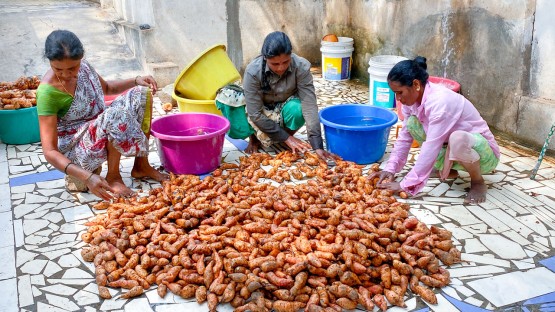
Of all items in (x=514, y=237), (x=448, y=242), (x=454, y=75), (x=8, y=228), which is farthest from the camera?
(x=454, y=75)

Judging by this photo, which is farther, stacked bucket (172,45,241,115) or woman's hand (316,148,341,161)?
stacked bucket (172,45,241,115)

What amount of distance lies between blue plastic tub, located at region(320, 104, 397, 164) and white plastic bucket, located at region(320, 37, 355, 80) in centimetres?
251

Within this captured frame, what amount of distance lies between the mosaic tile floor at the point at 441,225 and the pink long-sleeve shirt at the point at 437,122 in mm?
225

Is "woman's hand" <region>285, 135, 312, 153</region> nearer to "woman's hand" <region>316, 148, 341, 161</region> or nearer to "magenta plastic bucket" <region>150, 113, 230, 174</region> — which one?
"woman's hand" <region>316, 148, 341, 161</region>

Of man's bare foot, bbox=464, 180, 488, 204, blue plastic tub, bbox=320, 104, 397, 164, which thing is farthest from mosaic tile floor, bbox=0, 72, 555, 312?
blue plastic tub, bbox=320, 104, 397, 164

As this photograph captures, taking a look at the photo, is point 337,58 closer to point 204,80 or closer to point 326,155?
point 204,80

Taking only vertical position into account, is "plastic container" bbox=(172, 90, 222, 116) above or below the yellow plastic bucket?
below

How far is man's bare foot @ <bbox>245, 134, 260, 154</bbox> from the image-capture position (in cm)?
407

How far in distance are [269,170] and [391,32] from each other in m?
3.02

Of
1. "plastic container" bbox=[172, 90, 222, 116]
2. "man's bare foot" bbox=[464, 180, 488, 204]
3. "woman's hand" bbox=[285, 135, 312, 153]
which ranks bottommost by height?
"man's bare foot" bbox=[464, 180, 488, 204]

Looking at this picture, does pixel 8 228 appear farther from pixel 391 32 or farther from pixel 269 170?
pixel 391 32

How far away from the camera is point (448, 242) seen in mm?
2527

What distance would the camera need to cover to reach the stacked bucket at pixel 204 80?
4223 mm

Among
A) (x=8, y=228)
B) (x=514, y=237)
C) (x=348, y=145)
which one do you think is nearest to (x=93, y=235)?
(x=8, y=228)
